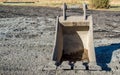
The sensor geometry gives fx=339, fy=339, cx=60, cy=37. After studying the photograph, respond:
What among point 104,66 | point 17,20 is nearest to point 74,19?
point 104,66

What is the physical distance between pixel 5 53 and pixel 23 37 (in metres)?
3.61

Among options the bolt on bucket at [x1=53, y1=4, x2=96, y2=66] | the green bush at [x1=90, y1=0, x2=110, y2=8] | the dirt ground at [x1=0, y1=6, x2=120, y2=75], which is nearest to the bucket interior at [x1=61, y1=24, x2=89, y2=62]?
the bolt on bucket at [x1=53, y1=4, x2=96, y2=66]

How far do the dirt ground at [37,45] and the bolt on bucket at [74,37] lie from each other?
552 millimetres

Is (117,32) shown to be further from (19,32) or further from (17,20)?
(17,20)

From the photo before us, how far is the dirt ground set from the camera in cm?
1062

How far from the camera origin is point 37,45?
14.5 metres

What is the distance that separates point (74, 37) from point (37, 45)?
6.80 ft

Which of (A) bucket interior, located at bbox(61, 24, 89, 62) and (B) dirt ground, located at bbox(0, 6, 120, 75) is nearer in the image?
(B) dirt ground, located at bbox(0, 6, 120, 75)

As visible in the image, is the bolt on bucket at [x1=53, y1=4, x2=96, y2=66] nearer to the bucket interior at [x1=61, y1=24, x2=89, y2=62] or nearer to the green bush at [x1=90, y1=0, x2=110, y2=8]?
the bucket interior at [x1=61, y1=24, x2=89, y2=62]

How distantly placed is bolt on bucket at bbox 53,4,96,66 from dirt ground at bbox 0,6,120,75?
1.81 feet

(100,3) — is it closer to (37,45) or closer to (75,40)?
(37,45)

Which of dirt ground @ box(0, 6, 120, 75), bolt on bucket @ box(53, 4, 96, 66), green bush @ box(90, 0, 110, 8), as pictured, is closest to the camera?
dirt ground @ box(0, 6, 120, 75)

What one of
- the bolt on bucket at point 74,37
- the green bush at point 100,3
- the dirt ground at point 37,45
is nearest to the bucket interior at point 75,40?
the bolt on bucket at point 74,37

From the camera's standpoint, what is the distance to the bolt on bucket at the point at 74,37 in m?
12.4
